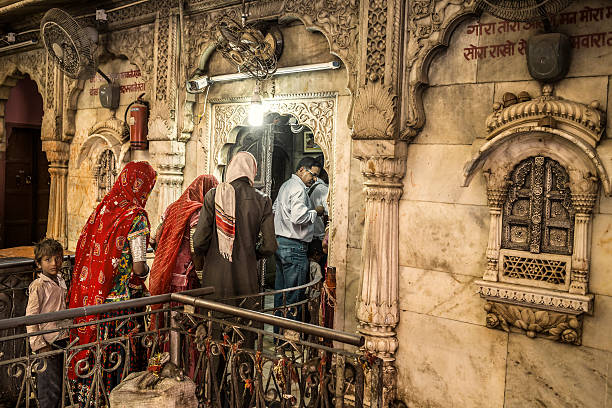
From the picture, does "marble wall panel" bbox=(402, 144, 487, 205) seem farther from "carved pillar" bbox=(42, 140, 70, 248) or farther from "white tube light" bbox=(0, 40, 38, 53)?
"white tube light" bbox=(0, 40, 38, 53)

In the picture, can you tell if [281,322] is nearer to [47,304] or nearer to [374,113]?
[47,304]

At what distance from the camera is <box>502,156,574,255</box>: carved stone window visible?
3742 mm

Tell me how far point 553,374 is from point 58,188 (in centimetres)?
723

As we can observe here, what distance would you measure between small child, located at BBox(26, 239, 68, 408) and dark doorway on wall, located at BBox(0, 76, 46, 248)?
7.37 metres

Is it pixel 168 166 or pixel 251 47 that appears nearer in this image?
pixel 251 47

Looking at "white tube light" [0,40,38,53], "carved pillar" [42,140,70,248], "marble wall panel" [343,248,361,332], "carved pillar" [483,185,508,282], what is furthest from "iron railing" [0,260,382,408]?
"white tube light" [0,40,38,53]

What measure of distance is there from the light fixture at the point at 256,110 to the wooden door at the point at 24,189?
276 inches

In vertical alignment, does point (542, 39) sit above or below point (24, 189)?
above

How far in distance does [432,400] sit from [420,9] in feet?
9.98

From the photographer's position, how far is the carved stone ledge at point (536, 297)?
360 cm

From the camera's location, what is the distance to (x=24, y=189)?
10984 mm

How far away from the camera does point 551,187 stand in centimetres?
379

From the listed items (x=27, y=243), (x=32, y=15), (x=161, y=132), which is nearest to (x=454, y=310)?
(x=161, y=132)

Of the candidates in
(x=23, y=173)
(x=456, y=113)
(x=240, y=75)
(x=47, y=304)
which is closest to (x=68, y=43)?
(x=240, y=75)
